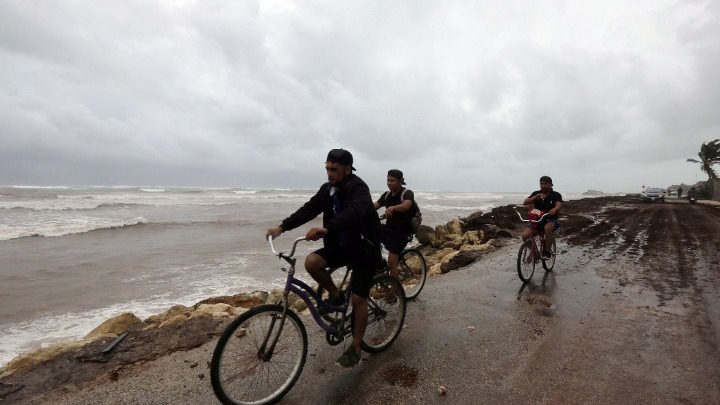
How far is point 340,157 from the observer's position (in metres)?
3.63

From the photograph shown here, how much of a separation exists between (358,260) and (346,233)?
1.08 ft

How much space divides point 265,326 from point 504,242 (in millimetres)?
11659

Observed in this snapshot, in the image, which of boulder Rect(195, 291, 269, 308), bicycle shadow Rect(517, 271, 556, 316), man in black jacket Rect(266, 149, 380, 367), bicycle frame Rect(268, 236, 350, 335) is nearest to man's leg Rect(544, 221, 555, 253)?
bicycle shadow Rect(517, 271, 556, 316)

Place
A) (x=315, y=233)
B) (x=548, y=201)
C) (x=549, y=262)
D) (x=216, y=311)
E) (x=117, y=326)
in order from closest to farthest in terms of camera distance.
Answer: (x=315, y=233) → (x=117, y=326) → (x=216, y=311) → (x=548, y=201) → (x=549, y=262)

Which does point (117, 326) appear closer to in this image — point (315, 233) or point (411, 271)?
point (315, 233)

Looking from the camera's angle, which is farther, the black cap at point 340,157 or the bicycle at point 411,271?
the bicycle at point 411,271

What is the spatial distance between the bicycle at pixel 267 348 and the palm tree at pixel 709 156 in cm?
7685

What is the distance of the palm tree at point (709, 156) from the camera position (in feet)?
188

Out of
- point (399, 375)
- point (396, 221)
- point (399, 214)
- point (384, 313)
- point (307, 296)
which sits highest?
point (399, 214)

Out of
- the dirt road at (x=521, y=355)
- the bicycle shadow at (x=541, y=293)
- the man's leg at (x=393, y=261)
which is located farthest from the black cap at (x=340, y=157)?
the bicycle shadow at (x=541, y=293)

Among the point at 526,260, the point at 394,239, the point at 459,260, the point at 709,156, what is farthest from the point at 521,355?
the point at 709,156

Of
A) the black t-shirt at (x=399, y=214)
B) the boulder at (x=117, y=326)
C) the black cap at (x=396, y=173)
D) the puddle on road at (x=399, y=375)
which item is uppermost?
the black cap at (x=396, y=173)

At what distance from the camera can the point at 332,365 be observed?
4.16m

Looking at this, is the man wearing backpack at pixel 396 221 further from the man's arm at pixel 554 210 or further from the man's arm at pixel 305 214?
the man's arm at pixel 554 210
